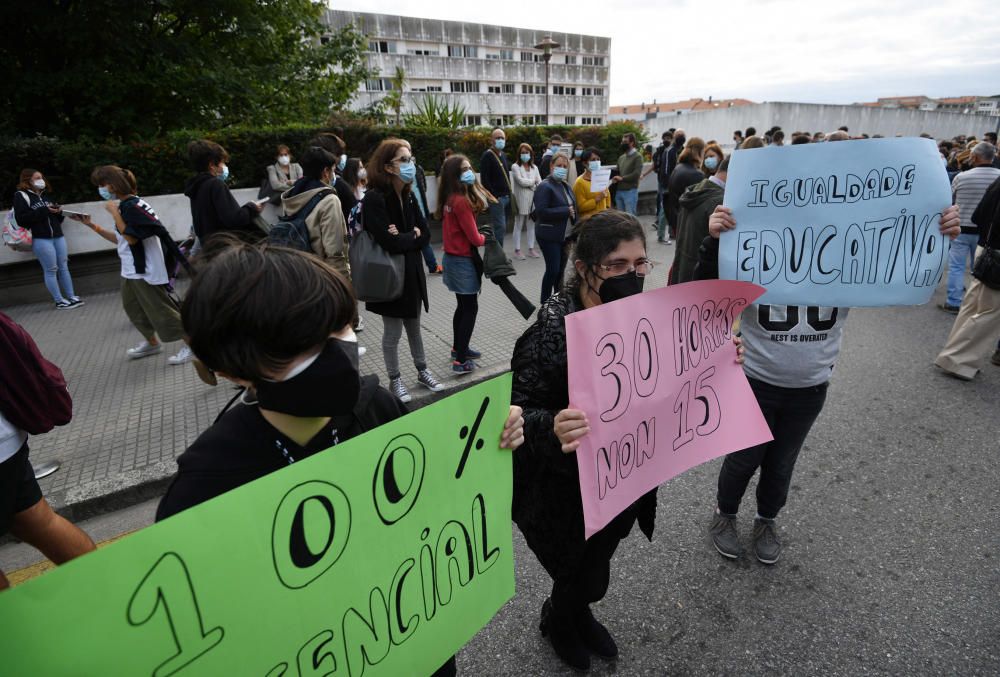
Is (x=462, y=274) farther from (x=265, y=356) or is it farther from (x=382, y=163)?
(x=265, y=356)

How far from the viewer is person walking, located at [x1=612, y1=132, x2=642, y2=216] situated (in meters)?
9.31

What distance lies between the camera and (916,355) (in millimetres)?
4953

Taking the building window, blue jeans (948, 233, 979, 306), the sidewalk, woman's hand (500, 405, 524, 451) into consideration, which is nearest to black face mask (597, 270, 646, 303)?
woman's hand (500, 405, 524, 451)

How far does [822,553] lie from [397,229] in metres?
3.32

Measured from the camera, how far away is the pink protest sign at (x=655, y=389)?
1509 millimetres

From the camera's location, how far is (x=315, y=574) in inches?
39.4

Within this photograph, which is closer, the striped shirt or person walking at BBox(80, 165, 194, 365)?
person walking at BBox(80, 165, 194, 365)

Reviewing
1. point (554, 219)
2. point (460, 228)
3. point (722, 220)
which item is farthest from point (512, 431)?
point (554, 219)

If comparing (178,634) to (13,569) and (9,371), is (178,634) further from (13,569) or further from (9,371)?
(13,569)

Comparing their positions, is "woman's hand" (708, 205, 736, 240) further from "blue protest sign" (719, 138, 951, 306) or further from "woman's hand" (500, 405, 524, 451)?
"woman's hand" (500, 405, 524, 451)

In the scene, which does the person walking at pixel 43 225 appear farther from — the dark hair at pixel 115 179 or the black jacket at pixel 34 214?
the dark hair at pixel 115 179

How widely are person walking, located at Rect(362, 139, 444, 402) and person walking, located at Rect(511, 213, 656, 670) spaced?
2035 millimetres

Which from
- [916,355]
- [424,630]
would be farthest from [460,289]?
[916,355]

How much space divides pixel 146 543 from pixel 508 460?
859 mm
